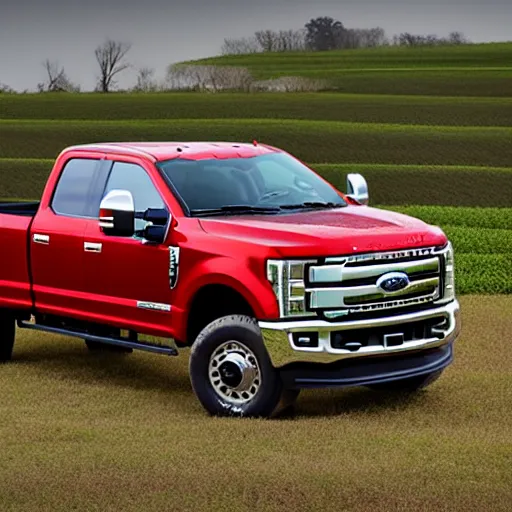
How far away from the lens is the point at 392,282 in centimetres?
958

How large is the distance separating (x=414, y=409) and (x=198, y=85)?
55921mm

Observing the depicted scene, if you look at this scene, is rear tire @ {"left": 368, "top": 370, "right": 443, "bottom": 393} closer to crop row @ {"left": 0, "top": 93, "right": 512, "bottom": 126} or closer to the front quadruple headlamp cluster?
the front quadruple headlamp cluster

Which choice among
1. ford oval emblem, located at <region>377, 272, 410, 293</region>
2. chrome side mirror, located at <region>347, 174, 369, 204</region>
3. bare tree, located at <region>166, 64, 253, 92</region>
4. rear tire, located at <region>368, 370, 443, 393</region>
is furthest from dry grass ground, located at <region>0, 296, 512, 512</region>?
bare tree, located at <region>166, 64, 253, 92</region>

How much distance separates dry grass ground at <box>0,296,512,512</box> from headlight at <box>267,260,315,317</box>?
79 cm

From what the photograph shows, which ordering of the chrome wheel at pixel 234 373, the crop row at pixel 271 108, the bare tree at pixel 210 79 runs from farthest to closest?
1. the bare tree at pixel 210 79
2. the crop row at pixel 271 108
3. the chrome wheel at pixel 234 373

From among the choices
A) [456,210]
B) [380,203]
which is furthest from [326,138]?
[456,210]

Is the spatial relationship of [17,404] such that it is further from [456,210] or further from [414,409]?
[456,210]

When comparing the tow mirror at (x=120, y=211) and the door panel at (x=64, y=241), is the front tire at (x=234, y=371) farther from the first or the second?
the door panel at (x=64, y=241)

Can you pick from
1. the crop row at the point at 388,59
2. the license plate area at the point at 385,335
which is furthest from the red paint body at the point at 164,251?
the crop row at the point at 388,59

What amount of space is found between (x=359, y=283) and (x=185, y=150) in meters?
2.29

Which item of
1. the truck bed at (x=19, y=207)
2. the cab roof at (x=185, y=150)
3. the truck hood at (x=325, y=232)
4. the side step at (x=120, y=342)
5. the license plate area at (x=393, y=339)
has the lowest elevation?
the side step at (x=120, y=342)

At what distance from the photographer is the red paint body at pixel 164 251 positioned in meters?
9.47

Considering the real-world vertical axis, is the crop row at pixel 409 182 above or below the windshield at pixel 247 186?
below

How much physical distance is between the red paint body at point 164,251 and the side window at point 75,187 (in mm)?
65
